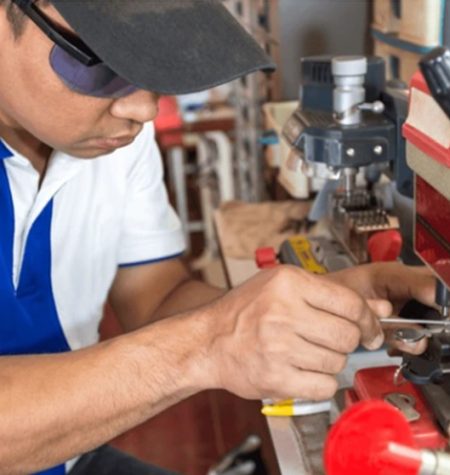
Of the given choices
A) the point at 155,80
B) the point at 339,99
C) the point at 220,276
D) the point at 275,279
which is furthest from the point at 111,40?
the point at 220,276

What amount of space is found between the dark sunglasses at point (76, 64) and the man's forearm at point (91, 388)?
289 mm

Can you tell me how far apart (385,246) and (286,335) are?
1.44 feet

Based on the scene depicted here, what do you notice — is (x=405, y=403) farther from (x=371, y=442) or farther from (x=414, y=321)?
(x=371, y=442)

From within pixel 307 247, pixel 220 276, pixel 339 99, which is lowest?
pixel 220 276

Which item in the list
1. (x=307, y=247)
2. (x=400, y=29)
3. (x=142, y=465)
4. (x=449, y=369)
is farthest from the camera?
(x=400, y=29)

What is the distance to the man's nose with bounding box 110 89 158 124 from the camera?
913mm

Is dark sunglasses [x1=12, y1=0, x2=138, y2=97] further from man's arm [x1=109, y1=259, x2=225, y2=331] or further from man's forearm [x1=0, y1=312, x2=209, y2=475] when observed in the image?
man's arm [x1=109, y1=259, x2=225, y2=331]

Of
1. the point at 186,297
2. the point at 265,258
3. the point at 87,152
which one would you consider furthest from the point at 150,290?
the point at 87,152

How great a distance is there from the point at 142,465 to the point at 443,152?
0.80 m

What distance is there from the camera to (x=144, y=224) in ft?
4.32

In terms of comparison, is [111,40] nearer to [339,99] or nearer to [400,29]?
[339,99]

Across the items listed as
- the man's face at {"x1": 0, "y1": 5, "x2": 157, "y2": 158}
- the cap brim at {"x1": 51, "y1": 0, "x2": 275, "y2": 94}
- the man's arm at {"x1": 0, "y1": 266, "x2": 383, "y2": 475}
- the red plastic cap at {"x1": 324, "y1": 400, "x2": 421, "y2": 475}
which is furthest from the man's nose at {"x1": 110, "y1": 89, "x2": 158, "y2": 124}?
the red plastic cap at {"x1": 324, "y1": 400, "x2": 421, "y2": 475}

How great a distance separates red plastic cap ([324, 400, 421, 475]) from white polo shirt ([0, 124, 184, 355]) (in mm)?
622

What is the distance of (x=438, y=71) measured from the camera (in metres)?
0.65
